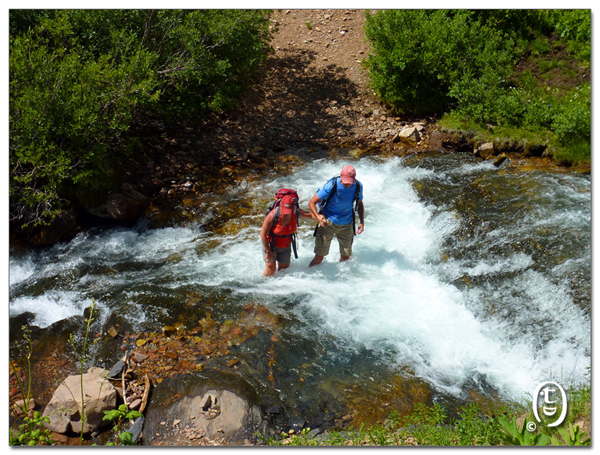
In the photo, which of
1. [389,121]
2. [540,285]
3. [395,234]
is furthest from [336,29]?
[540,285]

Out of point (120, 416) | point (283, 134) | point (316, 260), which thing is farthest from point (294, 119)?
point (120, 416)

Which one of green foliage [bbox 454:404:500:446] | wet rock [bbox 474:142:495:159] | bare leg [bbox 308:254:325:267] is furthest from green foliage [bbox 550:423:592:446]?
wet rock [bbox 474:142:495:159]

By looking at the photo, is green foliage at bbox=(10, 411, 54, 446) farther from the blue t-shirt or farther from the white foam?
the blue t-shirt

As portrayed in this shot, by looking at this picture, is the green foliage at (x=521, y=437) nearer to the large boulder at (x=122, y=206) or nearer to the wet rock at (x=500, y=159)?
the wet rock at (x=500, y=159)

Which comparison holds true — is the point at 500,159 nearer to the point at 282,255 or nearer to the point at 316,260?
the point at 316,260

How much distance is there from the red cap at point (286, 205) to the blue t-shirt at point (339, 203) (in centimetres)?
57

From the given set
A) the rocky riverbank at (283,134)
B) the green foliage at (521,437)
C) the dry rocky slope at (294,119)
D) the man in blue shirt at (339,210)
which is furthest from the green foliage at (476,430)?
the dry rocky slope at (294,119)

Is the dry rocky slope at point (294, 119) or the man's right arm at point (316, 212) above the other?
the dry rocky slope at point (294, 119)

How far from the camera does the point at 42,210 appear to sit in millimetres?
8273

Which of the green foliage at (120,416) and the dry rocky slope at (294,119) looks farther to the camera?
the dry rocky slope at (294,119)

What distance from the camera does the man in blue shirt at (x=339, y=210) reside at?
664cm

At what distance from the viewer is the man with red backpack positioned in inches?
251

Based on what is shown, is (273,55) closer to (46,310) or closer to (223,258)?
(223,258)
